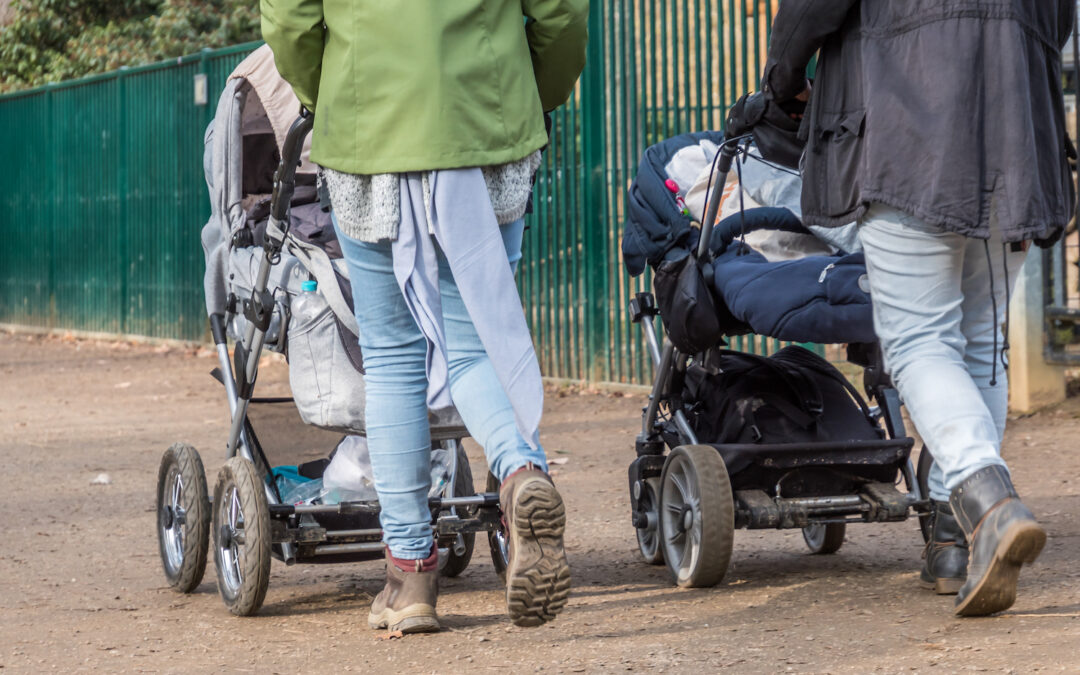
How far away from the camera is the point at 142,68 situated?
1565cm

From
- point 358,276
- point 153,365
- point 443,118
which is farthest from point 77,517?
point 153,365

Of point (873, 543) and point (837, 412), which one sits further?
point (873, 543)

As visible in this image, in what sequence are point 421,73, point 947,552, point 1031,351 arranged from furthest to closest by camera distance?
point 1031,351 < point 947,552 < point 421,73

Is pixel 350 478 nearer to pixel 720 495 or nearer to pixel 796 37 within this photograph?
pixel 720 495

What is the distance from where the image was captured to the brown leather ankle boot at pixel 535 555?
→ 11.7ft

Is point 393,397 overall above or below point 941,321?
below

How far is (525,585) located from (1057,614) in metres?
1.43

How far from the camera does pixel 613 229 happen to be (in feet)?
32.9

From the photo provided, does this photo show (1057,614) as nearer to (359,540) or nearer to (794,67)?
(794,67)

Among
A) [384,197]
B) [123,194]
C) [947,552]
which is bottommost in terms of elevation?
[947,552]

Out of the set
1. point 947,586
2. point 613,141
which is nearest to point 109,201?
point 613,141

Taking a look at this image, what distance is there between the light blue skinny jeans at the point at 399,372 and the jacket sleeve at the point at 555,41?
394mm

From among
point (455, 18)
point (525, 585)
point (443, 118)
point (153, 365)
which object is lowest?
point (153, 365)

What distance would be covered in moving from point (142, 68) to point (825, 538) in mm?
11935
